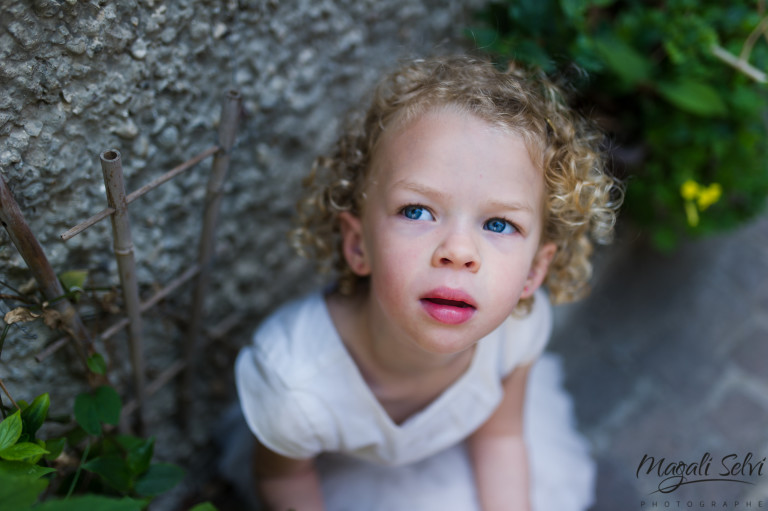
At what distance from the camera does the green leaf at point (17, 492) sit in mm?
691

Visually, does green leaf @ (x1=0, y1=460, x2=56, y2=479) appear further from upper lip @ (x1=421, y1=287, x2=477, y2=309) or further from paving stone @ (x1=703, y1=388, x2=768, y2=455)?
paving stone @ (x1=703, y1=388, x2=768, y2=455)

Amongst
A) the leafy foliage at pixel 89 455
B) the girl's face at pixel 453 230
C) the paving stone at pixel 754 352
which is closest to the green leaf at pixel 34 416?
the leafy foliage at pixel 89 455

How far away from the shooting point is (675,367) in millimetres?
2031

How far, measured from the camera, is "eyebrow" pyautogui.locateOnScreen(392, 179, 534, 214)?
1.00 meters

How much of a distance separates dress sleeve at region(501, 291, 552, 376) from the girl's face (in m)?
0.33

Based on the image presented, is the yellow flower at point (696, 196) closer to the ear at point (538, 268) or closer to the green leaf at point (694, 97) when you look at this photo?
the green leaf at point (694, 97)

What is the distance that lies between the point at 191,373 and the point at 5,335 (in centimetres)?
49

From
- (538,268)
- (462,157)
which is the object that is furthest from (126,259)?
(538,268)

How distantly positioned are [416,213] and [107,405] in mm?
591

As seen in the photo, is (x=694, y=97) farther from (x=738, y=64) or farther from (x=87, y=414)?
(x=87, y=414)

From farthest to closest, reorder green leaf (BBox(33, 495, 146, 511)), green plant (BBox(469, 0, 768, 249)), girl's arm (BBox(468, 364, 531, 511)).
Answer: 1. green plant (BBox(469, 0, 768, 249))
2. girl's arm (BBox(468, 364, 531, 511))
3. green leaf (BBox(33, 495, 146, 511))

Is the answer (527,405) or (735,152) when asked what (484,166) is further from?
(735,152)

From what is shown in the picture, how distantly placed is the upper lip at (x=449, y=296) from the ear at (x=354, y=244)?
21 cm

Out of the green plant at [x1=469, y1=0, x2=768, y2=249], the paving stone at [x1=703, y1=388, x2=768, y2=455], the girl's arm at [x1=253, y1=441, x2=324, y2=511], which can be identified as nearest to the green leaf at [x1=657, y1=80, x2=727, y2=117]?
the green plant at [x1=469, y1=0, x2=768, y2=249]
